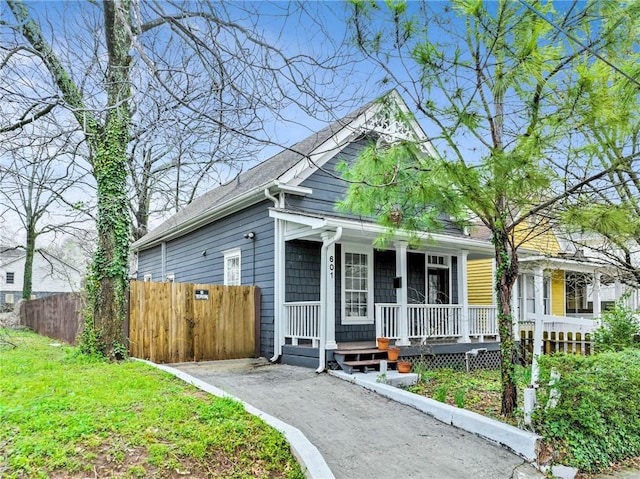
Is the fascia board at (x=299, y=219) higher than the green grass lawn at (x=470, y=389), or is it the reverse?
the fascia board at (x=299, y=219)

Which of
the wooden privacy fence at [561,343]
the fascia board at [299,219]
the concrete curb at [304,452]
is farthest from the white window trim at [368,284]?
the concrete curb at [304,452]

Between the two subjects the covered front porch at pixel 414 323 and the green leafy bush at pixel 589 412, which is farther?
the covered front porch at pixel 414 323

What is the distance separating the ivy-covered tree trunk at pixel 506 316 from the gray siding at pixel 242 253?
5797 mm

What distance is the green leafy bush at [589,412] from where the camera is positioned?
216 inches

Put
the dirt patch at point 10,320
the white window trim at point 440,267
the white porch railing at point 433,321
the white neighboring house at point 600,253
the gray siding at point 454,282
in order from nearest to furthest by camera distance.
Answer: the white neighboring house at point 600,253 < the white porch railing at point 433,321 < the white window trim at point 440,267 < the gray siding at point 454,282 < the dirt patch at point 10,320

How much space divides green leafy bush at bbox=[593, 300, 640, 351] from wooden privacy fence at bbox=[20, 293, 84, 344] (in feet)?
36.0

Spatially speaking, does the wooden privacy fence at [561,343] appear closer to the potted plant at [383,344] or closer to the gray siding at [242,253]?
the potted plant at [383,344]

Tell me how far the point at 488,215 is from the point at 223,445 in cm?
400

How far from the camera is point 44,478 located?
3.83m

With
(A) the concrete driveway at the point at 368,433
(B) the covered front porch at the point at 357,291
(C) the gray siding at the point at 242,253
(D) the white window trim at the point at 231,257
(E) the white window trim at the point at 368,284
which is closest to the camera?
(A) the concrete driveway at the point at 368,433

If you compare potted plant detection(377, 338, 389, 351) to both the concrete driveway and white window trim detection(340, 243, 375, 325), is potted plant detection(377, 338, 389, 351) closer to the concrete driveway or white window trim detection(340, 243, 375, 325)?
the concrete driveway

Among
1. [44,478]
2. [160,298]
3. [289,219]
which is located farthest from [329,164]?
[44,478]

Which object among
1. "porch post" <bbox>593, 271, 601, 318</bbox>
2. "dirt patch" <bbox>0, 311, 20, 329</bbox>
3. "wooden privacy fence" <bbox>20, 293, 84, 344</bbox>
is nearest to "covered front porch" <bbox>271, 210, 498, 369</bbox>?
"wooden privacy fence" <bbox>20, 293, 84, 344</bbox>

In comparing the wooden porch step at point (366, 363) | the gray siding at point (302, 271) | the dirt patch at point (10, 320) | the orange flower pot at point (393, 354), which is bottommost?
the dirt patch at point (10, 320)
